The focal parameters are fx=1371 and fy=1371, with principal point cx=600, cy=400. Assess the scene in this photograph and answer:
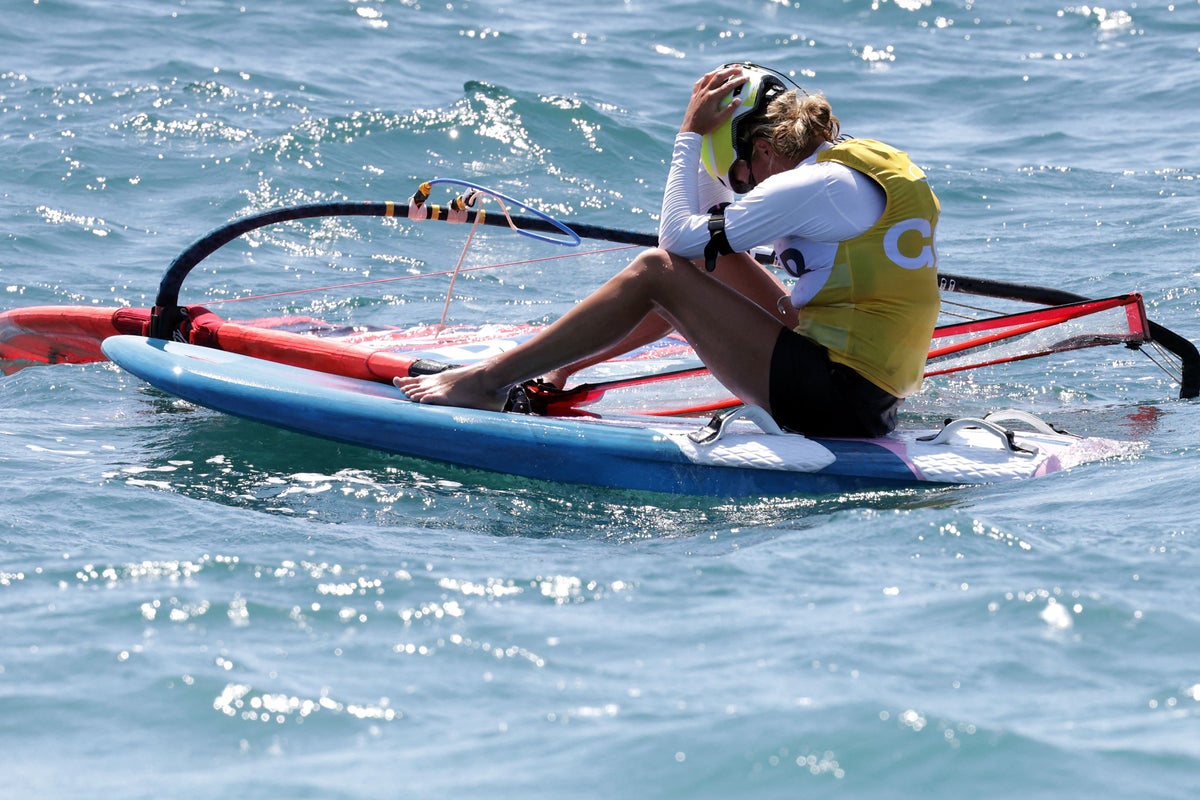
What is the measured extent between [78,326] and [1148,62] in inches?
380

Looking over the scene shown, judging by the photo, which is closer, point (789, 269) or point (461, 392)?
point (789, 269)

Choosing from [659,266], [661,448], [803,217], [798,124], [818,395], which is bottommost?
[661,448]

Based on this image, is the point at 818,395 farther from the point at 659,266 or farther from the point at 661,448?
the point at 659,266

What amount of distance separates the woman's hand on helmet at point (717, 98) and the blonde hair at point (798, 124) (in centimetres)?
13

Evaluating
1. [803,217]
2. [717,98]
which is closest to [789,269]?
[803,217]

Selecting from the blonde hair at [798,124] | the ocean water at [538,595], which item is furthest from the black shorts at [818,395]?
the blonde hair at [798,124]

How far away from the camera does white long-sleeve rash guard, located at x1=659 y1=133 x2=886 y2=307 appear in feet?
11.9

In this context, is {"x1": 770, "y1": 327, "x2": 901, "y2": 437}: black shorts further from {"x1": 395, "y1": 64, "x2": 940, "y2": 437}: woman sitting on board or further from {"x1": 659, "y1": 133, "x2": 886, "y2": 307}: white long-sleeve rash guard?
{"x1": 659, "y1": 133, "x2": 886, "y2": 307}: white long-sleeve rash guard

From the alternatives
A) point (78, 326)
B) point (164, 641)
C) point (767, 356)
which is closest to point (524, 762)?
point (164, 641)

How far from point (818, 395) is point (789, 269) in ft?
1.20

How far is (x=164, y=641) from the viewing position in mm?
2670

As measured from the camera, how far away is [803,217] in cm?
364

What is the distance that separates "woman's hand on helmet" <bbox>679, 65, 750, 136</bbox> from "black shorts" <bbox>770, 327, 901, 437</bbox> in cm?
65

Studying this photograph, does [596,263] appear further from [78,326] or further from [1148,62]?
[1148,62]
